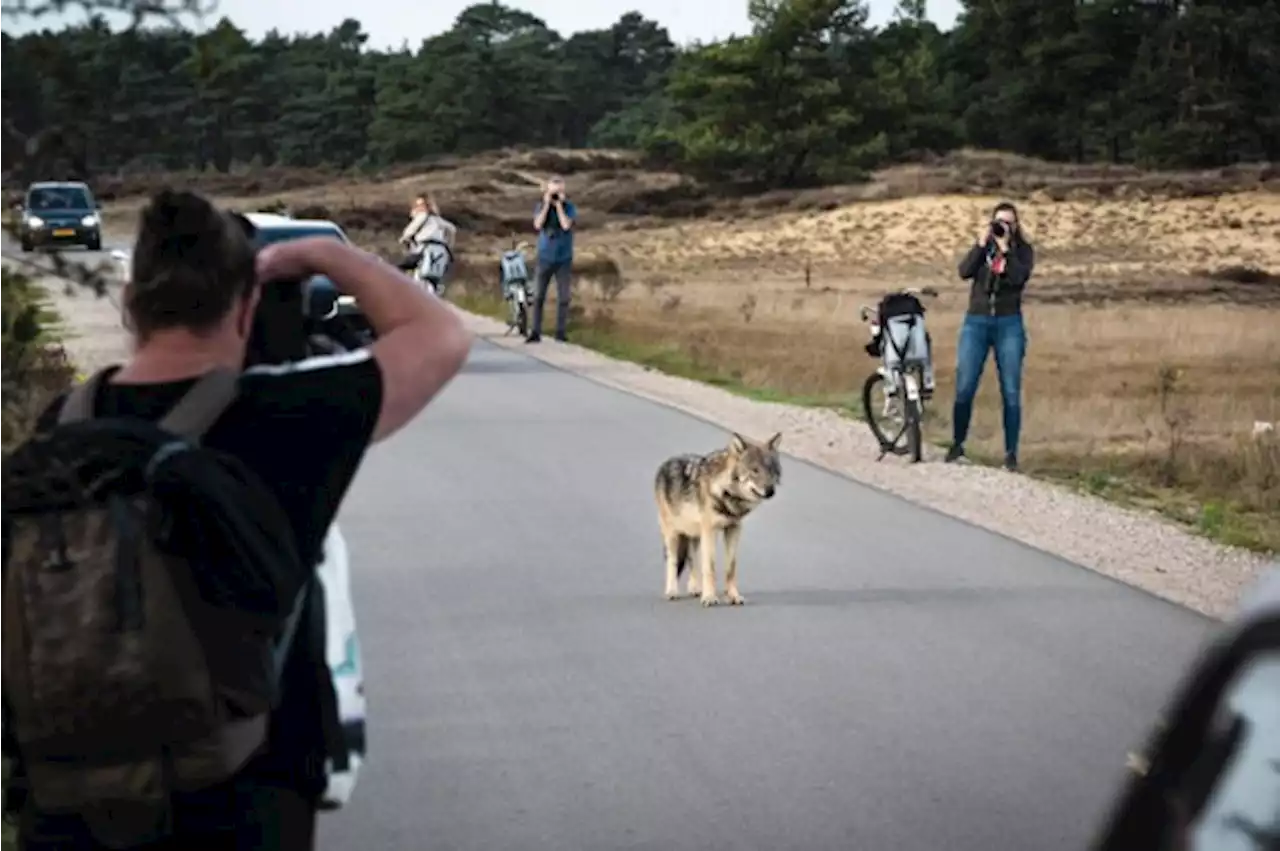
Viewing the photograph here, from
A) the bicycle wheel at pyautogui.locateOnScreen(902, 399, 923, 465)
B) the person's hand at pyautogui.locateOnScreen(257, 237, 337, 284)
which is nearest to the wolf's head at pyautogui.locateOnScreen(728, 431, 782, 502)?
the bicycle wheel at pyautogui.locateOnScreen(902, 399, 923, 465)

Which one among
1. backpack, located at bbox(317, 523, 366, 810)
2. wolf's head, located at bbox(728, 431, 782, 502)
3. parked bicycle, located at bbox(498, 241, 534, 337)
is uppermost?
backpack, located at bbox(317, 523, 366, 810)

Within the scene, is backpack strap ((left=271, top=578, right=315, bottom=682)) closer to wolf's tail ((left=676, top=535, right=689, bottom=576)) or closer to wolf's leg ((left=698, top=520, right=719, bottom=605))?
wolf's leg ((left=698, top=520, right=719, bottom=605))

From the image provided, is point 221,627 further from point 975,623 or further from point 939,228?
point 939,228

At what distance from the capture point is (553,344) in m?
30.2

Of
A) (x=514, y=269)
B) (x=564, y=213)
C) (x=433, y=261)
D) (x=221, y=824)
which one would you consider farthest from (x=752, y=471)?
(x=514, y=269)

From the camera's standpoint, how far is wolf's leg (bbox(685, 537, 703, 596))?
11773 millimetres

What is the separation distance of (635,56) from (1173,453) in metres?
148

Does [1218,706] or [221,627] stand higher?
[1218,706]

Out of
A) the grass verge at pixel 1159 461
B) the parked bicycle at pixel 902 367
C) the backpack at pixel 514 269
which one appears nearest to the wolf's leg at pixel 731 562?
the grass verge at pixel 1159 461

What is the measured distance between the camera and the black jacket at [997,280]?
17312mm

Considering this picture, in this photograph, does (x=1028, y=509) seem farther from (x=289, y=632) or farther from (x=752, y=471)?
(x=289, y=632)

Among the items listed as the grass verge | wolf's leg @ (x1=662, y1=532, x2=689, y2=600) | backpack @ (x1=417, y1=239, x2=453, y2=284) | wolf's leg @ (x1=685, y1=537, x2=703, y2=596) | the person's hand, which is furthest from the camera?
backpack @ (x1=417, y1=239, x2=453, y2=284)

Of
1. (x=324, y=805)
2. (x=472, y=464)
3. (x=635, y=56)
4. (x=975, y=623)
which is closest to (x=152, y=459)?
(x=324, y=805)

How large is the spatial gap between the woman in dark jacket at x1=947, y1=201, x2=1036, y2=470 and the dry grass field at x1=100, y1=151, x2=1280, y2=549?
2.28ft
